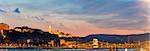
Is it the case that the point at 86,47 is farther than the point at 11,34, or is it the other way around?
the point at 11,34

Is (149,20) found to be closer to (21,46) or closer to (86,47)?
(86,47)

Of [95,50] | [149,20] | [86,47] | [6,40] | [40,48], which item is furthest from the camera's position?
[40,48]

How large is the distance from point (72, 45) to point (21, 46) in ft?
21.8

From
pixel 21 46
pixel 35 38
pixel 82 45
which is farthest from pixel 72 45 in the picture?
pixel 21 46

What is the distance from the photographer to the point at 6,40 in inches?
1316

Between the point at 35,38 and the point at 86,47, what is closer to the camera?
the point at 86,47

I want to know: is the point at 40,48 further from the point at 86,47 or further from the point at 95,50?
the point at 95,50

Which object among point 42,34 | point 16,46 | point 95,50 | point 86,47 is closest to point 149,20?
A: point 95,50

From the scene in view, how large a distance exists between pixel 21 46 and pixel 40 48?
1.88 meters

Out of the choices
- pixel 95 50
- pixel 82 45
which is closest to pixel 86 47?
pixel 82 45

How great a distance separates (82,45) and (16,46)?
7956 millimetres

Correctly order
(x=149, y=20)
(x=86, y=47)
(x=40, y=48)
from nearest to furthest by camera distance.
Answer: (x=149, y=20), (x=86, y=47), (x=40, y=48)

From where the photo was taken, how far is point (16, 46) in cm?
3550

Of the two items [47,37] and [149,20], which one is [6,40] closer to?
[47,37]
